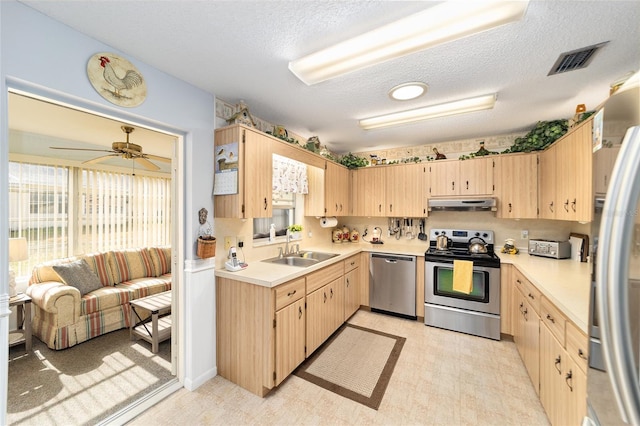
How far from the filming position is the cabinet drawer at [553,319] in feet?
5.04

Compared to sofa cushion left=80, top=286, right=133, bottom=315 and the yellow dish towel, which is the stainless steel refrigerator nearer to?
the yellow dish towel

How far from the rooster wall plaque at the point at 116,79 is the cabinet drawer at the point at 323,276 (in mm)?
1941

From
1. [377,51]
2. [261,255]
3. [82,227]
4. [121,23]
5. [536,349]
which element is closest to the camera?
[121,23]

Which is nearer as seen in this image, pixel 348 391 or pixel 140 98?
pixel 140 98

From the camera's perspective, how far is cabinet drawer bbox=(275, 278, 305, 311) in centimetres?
203

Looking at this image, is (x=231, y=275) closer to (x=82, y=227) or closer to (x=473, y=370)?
(x=473, y=370)

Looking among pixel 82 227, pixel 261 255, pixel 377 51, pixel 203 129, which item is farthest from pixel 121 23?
pixel 82 227

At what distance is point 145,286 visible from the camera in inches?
138

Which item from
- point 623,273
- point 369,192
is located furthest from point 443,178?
point 623,273

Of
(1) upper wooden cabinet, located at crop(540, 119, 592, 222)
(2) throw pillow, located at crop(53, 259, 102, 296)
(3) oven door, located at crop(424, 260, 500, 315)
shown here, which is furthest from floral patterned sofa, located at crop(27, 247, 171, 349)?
(1) upper wooden cabinet, located at crop(540, 119, 592, 222)

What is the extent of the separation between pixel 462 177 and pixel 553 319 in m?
2.12

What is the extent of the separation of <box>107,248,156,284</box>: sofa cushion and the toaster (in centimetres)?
539

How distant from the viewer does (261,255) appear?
2.81m

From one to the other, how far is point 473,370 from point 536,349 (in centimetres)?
58
